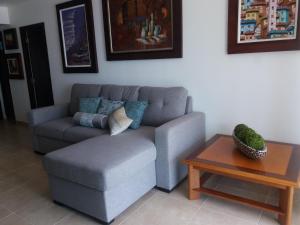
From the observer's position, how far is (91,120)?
298cm

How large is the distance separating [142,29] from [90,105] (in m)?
1.16

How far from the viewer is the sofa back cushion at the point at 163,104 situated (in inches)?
108

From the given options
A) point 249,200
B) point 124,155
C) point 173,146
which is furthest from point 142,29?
point 249,200

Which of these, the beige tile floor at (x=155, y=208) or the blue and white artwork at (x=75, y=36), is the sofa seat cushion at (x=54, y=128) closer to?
the beige tile floor at (x=155, y=208)

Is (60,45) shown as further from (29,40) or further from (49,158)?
(49,158)

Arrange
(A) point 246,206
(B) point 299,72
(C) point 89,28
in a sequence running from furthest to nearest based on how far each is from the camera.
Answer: (C) point 89,28, (B) point 299,72, (A) point 246,206

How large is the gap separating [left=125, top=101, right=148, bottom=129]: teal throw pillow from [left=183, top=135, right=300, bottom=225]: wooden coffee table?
0.81 m

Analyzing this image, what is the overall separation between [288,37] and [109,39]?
7.14 ft

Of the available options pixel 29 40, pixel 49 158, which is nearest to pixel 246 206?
pixel 49 158

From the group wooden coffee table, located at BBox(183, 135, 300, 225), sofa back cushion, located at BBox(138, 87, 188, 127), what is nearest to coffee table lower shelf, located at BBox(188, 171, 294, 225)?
wooden coffee table, located at BBox(183, 135, 300, 225)

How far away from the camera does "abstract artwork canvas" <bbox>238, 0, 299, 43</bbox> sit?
2.23 meters

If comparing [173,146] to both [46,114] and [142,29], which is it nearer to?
[142,29]

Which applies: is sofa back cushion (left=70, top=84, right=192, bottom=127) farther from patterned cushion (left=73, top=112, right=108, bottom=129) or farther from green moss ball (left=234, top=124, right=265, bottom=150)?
green moss ball (left=234, top=124, right=265, bottom=150)

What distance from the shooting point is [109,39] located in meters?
3.44
